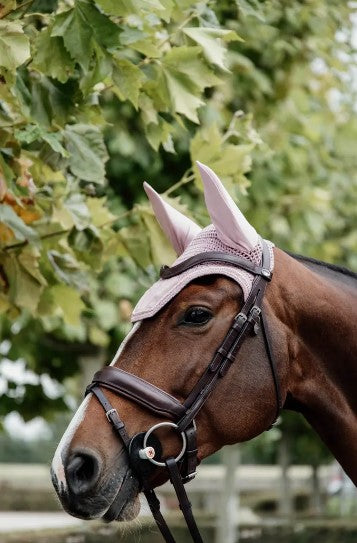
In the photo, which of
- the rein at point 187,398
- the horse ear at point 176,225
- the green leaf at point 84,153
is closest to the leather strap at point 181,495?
the rein at point 187,398

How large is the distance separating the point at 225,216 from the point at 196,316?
0.37 metres

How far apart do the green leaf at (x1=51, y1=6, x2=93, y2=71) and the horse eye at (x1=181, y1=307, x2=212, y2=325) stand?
3.21ft

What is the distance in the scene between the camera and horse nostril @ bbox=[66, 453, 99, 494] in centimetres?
347

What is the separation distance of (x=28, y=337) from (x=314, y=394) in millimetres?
5934

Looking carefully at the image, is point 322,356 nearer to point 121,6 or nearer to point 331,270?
point 331,270

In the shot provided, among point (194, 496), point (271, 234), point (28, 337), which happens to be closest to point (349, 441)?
point (28, 337)

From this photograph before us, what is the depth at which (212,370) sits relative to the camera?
3721mm

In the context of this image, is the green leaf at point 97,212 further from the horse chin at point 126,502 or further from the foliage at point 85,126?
the horse chin at point 126,502

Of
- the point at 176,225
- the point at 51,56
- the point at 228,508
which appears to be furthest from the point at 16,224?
the point at 228,508

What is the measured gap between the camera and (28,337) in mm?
9625

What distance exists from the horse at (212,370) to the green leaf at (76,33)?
659mm

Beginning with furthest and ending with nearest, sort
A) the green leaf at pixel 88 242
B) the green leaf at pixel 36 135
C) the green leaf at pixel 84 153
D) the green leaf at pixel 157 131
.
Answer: the green leaf at pixel 88 242 → the green leaf at pixel 157 131 → the green leaf at pixel 84 153 → the green leaf at pixel 36 135

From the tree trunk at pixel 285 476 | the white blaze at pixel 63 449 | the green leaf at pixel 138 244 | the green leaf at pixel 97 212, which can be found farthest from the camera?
the tree trunk at pixel 285 476

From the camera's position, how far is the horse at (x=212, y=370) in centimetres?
357
